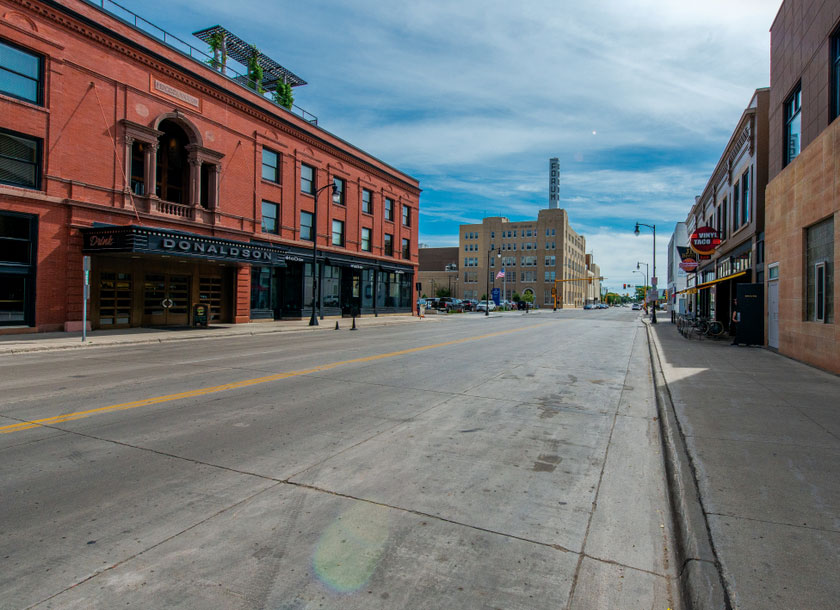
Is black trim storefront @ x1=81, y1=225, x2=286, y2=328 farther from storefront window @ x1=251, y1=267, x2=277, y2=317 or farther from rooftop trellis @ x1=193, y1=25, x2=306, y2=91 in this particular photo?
rooftop trellis @ x1=193, y1=25, x2=306, y2=91

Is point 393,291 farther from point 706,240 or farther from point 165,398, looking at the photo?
point 165,398

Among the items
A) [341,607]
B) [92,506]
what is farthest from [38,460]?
[341,607]

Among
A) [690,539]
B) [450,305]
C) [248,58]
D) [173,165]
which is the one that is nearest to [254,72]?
[248,58]

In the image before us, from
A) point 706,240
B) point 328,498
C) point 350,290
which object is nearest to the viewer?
point 328,498

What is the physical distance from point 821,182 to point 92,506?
15.8 metres

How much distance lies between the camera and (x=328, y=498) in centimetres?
411

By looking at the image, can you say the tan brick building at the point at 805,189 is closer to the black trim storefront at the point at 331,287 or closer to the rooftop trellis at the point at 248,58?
the black trim storefront at the point at 331,287

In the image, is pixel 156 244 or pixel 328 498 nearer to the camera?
pixel 328 498

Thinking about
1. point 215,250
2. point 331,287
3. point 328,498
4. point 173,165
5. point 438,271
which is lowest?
point 328,498

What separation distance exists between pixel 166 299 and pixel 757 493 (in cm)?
2450

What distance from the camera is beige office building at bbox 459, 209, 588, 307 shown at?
387 ft

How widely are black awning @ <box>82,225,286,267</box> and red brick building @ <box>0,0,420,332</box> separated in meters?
0.06

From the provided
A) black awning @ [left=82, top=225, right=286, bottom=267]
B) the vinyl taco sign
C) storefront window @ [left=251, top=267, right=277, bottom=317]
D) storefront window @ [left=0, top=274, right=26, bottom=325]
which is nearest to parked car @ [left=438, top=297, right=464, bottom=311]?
the vinyl taco sign

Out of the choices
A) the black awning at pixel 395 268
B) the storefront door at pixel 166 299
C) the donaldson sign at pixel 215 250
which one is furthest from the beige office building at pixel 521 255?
the storefront door at pixel 166 299
